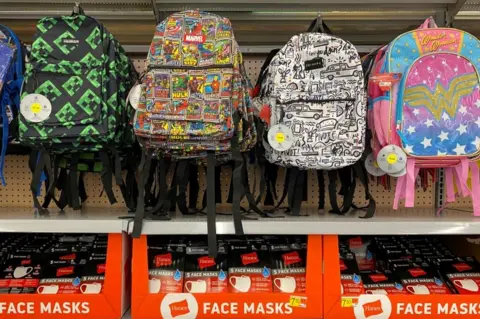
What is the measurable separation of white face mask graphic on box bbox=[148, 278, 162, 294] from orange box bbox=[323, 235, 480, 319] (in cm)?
55

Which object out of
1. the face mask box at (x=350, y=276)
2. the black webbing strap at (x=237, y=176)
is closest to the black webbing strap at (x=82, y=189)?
the black webbing strap at (x=237, y=176)

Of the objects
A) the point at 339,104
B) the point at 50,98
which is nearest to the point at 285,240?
the point at 339,104

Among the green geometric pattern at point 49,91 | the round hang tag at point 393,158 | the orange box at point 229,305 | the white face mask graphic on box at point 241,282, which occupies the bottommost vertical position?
the orange box at point 229,305

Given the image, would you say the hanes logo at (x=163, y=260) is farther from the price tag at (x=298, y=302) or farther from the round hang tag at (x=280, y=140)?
the round hang tag at (x=280, y=140)

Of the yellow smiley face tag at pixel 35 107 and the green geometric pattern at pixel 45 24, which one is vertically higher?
the green geometric pattern at pixel 45 24

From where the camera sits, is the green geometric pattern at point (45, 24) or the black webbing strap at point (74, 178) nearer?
the green geometric pattern at point (45, 24)

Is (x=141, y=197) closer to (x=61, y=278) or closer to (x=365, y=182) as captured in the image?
(x=61, y=278)

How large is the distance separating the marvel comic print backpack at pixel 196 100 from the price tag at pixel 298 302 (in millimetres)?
283

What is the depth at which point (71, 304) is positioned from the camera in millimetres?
1384

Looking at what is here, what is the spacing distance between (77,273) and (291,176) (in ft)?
2.77

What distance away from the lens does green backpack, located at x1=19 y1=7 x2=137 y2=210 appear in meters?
1.40

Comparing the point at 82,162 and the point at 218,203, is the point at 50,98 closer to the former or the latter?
the point at 82,162

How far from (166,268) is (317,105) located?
0.76 metres

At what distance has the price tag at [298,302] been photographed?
1.39m
